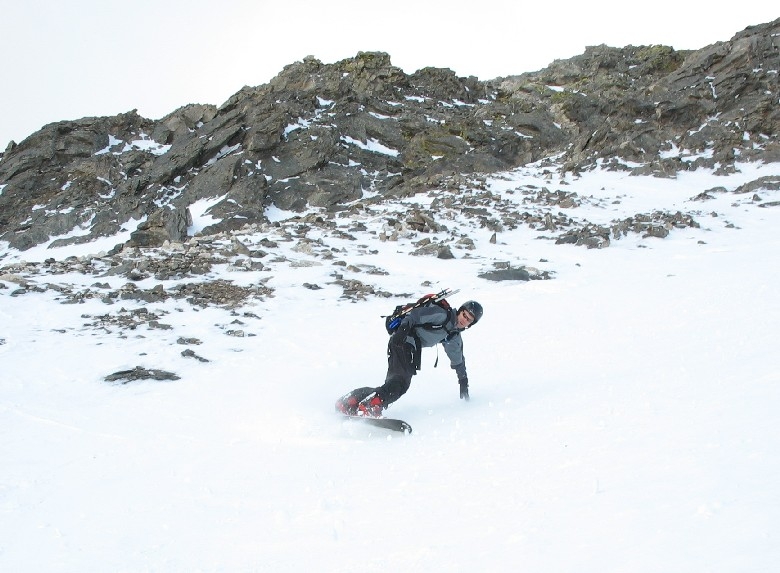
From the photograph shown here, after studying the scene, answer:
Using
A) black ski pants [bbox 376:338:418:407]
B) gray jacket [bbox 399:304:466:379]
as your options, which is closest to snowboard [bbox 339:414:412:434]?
black ski pants [bbox 376:338:418:407]

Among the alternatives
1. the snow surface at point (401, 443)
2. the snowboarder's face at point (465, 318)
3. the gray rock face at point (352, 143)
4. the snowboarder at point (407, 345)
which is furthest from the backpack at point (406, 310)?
the gray rock face at point (352, 143)

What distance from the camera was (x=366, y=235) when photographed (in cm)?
1911

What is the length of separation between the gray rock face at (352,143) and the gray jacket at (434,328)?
866 inches

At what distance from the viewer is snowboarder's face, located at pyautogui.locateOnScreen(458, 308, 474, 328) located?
664cm

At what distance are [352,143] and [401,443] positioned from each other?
36.4 metres

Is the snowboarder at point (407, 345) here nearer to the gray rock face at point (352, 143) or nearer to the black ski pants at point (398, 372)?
the black ski pants at point (398, 372)

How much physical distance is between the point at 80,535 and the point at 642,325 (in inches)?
350

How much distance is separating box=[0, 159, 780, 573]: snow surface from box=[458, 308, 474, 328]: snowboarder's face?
1065 mm

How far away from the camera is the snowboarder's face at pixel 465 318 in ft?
21.8

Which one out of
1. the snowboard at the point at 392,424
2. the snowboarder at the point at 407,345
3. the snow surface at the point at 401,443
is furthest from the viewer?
the snowboarder at the point at 407,345

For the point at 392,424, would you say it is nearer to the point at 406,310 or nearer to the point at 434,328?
the point at 434,328

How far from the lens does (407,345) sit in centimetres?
665

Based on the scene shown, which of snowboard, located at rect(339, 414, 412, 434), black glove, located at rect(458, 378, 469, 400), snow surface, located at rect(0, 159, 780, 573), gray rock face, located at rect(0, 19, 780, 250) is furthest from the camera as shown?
gray rock face, located at rect(0, 19, 780, 250)

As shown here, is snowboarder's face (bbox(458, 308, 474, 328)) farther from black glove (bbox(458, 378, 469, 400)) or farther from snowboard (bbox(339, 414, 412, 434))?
snowboard (bbox(339, 414, 412, 434))
